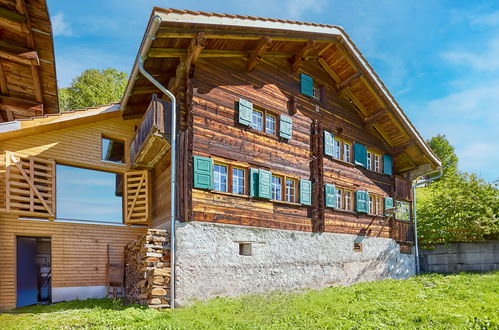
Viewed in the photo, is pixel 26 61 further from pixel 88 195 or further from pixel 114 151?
pixel 88 195

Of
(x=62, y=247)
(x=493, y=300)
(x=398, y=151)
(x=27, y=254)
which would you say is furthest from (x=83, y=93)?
(x=493, y=300)

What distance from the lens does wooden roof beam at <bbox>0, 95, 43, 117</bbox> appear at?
14.6 meters

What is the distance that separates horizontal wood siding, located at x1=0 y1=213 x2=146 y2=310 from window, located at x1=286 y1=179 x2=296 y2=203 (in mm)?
5925

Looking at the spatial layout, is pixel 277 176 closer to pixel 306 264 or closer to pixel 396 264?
pixel 306 264

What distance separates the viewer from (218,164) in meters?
12.8

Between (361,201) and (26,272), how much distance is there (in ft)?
47.1

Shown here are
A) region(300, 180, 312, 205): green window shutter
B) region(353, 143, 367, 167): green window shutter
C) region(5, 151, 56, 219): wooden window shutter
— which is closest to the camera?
region(5, 151, 56, 219): wooden window shutter

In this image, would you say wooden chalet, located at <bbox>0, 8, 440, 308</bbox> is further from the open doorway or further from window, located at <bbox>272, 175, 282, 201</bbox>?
the open doorway

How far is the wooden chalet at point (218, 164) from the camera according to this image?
1190 centimetres

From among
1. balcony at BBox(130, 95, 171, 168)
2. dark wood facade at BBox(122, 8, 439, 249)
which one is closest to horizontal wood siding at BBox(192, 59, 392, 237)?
dark wood facade at BBox(122, 8, 439, 249)

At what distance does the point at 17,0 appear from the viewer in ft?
33.0

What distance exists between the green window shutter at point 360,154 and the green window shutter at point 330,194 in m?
2.52

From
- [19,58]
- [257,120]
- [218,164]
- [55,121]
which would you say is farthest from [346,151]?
[19,58]

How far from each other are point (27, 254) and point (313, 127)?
12.7 metres
